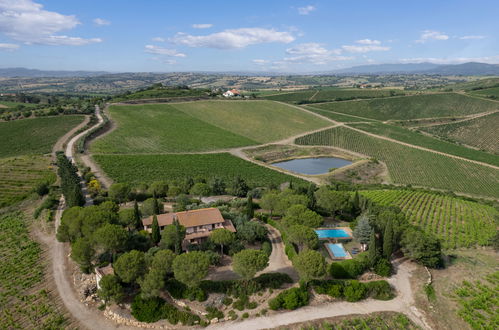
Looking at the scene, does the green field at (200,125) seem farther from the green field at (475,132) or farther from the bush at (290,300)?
the bush at (290,300)

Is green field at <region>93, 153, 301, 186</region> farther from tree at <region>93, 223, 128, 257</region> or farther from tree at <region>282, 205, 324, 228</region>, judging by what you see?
tree at <region>93, 223, 128, 257</region>

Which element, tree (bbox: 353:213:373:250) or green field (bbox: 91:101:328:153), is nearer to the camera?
tree (bbox: 353:213:373:250)

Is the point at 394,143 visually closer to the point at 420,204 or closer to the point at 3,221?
the point at 420,204

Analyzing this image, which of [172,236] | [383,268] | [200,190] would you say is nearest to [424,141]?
[383,268]

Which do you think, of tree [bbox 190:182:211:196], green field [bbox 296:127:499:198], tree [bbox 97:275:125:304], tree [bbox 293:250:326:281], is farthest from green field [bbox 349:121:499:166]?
tree [bbox 97:275:125:304]

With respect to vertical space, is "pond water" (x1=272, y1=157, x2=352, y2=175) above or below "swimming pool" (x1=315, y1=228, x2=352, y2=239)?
below

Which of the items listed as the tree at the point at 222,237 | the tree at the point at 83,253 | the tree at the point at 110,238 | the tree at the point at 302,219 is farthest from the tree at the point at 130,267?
the tree at the point at 302,219

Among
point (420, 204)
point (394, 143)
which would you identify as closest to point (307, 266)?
point (420, 204)
